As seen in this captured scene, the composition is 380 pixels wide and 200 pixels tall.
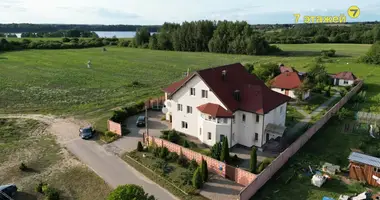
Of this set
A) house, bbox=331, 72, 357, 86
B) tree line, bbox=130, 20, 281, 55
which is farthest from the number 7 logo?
house, bbox=331, 72, 357, 86

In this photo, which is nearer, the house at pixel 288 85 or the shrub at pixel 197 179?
the shrub at pixel 197 179

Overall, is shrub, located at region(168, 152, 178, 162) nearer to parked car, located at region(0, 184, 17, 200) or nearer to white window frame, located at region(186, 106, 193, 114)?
white window frame, located at region(186, 106, 193, 114)

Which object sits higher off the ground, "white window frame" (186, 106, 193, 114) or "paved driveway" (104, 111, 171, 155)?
"white window frame" (186, 106, 193, 114)

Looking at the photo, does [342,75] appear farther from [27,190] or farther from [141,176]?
[27,190]

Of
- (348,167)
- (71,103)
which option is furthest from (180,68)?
(348,167)

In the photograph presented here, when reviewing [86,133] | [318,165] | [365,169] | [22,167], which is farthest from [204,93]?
[22,167]

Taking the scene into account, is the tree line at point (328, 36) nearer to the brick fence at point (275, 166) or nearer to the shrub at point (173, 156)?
the brick fence at point (275, 166)

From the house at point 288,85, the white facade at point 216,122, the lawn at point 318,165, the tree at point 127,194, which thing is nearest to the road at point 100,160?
the tree at point 127,194
